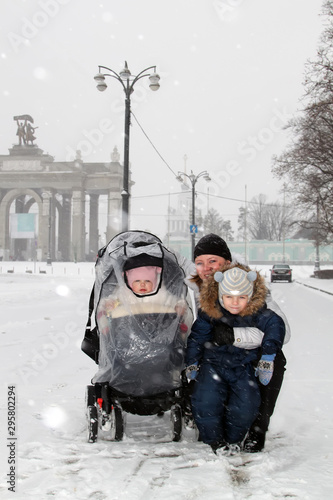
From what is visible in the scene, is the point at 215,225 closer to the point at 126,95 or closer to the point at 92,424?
the point at 126,95

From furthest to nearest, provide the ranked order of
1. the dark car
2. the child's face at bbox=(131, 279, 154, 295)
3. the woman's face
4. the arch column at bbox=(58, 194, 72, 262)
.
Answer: the arch column at bbox=(58, 194, 72, 262) → the dark car → the woman's face → the child's face at bbox=(131, 279, 154, 295)

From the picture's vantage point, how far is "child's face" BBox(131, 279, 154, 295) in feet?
12.4

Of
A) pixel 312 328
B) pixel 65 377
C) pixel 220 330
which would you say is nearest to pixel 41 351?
pixel 65 377

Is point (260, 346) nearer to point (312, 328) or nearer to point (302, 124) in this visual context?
point (312, 328)

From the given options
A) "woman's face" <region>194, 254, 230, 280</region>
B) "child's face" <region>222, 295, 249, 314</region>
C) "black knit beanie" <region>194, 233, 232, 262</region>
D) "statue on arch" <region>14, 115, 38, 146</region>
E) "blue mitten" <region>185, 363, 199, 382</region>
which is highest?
"statue on arch" <region>14, 115, 38, 146</region>

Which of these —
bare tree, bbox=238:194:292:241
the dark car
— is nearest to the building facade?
bare tree, bbox=238:194:292:241

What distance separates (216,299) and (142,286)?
594mm

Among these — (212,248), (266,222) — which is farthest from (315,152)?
(266,222)

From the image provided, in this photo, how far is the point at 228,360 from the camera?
3.47m

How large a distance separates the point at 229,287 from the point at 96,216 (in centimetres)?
7699

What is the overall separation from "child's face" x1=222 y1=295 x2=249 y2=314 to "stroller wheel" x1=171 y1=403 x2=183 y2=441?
2.67 feet

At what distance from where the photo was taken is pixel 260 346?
3.47 metres

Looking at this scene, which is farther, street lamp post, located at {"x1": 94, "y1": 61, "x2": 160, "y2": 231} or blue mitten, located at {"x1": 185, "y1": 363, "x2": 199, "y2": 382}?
street lamp post, located at {"x1": 94, "y1": 61, "x2": 160, "y2": 231}

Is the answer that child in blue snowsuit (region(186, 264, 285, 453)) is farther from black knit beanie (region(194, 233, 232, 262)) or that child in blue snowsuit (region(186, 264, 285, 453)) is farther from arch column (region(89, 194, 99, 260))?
arch column (region(89, 194, 99, 260))
